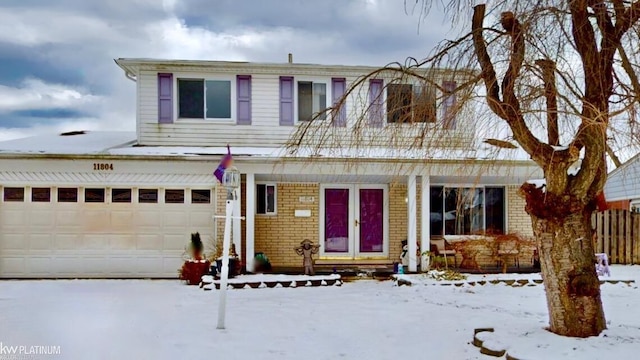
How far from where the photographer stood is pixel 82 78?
45.9 feet

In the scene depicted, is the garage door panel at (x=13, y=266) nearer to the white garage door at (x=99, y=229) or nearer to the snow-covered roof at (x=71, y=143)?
the white garage door at (x=99, y=229)

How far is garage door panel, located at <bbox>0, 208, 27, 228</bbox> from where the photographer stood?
38.4ft

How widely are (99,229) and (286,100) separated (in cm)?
552

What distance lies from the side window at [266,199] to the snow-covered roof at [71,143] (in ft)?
11.6

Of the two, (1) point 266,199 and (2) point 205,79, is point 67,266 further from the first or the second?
(2) point 205,79

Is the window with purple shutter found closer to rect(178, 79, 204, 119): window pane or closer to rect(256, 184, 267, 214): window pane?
rect(256, 184, 267, 214): window pane

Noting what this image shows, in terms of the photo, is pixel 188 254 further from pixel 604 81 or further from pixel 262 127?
pixel 604 81

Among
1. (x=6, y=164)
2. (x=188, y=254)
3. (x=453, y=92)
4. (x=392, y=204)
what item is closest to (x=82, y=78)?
(x=6, y=164)

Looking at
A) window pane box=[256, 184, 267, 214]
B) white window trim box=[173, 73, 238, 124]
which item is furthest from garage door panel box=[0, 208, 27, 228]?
window pane box=[256, 184, 267, 214]

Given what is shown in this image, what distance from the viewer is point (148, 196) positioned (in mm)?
12078

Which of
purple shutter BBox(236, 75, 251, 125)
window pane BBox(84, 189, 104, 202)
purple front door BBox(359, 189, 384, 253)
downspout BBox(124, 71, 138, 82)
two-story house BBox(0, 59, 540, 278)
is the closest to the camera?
two-story house BBox(0, 59, 540, 278)

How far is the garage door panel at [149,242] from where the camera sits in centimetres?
1199

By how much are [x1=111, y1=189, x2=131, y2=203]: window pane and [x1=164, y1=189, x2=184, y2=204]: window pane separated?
83 centimetres

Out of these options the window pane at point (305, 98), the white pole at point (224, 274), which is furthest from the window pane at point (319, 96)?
the white pole at point (224, 274)
